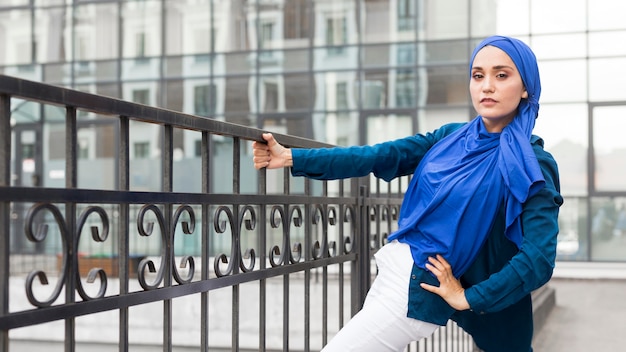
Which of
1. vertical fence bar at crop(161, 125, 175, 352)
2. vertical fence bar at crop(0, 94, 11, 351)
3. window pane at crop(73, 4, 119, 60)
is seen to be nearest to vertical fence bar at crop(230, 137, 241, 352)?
vertical fence bar at crop(161, 125, 175, 352)

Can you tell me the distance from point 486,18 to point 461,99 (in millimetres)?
1952

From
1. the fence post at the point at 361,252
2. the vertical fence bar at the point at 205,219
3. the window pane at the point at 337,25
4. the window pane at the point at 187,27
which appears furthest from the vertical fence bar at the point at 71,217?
the window pane at the point at 187,27

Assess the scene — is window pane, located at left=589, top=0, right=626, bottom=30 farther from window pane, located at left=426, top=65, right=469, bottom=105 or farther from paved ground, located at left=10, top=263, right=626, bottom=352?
paved ground, located at left=10, top=263, right=626, bottom=352

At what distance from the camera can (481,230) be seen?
81.3 inches

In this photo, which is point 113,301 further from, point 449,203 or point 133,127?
point 133,127

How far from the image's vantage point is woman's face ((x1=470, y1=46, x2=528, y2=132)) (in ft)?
6.97

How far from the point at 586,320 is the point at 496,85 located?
792cm

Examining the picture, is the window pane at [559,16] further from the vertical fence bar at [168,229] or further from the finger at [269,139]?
the vertical fence bar at [168,229]

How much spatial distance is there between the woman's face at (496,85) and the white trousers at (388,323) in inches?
17.1

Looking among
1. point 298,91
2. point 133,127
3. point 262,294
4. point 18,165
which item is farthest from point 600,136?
point 262,294

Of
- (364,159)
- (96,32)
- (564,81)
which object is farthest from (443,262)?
(96,32)

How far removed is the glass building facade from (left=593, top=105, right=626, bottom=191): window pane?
0.03 m

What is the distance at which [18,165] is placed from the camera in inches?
827

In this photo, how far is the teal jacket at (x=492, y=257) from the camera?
6.53ft
